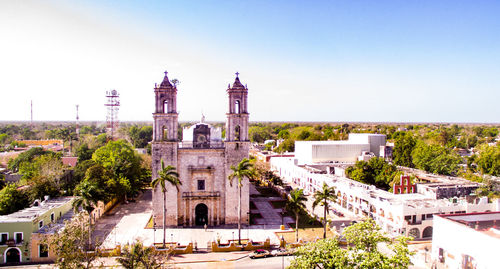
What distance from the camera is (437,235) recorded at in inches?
1024

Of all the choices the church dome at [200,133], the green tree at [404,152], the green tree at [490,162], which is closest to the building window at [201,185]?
the church dome at [200,133]

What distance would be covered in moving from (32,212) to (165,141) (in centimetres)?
1451

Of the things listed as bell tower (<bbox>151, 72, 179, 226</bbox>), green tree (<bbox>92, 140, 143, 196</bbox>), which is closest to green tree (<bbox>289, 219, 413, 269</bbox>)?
bell tower (<bbox>151, 72, 179, 226</bbox>)

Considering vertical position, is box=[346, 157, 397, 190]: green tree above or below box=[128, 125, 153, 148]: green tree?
below

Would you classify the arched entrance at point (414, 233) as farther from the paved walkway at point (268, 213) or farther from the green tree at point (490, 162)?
the green tree at point (490, 162)

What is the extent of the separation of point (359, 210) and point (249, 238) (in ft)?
51.8

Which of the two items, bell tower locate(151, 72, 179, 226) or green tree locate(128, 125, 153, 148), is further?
green tree locate(128, 125, 153, 148)

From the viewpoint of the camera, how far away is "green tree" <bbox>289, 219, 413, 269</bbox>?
16.4 metres

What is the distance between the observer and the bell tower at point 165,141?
119 feet

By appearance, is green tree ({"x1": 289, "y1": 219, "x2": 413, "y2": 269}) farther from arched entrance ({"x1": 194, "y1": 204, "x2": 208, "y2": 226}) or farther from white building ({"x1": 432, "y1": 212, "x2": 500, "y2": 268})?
arched entrance ({"x1": 194, "y1": 204, "x2": 208, "y2": 226})

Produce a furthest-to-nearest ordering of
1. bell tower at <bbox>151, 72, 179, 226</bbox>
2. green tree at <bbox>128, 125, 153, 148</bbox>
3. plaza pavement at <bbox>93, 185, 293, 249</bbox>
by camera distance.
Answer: green tree at <bbox>128, 125, 153, 148</bbox> < bell tower at <bbox>151, 72, 179, 226</bbox> < plaza pavement at <bbox>93, 185, 293, 249</bbox>

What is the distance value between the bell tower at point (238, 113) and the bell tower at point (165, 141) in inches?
243

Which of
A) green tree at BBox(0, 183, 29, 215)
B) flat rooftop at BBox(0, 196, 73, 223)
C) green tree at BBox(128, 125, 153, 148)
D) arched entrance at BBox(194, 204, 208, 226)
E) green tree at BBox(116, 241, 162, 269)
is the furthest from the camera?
green tree at BBox(128, 125, 153, 148)

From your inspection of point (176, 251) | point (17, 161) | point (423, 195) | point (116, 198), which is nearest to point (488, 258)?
point (423, 195)
